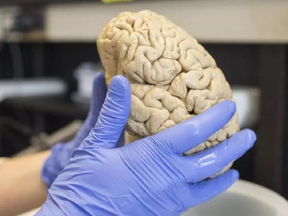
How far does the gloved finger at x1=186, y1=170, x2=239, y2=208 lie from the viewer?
781mm

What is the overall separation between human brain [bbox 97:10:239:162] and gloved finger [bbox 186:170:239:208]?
0.07 m

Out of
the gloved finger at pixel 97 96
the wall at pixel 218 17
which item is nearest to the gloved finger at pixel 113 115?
the gloved finger at pixel 97 96

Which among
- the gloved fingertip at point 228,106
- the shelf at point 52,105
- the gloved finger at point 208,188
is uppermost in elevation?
the gloved fingertip at point 228,106

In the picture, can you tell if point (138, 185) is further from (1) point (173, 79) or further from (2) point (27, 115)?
(2) point (27, 115)

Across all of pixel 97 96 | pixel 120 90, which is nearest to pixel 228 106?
pixel 120 90

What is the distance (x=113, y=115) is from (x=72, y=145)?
0.38m

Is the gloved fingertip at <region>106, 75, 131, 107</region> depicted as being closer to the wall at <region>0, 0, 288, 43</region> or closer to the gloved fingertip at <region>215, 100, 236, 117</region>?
the gloved fingertip at <region>215, 100, 236, 117</region>

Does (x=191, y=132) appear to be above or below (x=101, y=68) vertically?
above

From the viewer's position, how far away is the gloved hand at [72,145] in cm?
101

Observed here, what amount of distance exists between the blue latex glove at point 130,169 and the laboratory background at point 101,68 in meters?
0.22

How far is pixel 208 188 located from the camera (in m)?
0.80

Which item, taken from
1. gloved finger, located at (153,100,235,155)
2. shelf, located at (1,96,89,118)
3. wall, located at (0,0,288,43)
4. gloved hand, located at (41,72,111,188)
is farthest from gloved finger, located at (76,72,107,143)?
shelf, located at (1,96,89,118)

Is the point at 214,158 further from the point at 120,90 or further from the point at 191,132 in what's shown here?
the point at 120,90

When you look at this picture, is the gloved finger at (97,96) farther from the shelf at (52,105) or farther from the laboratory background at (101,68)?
the shelf at (52,105)
